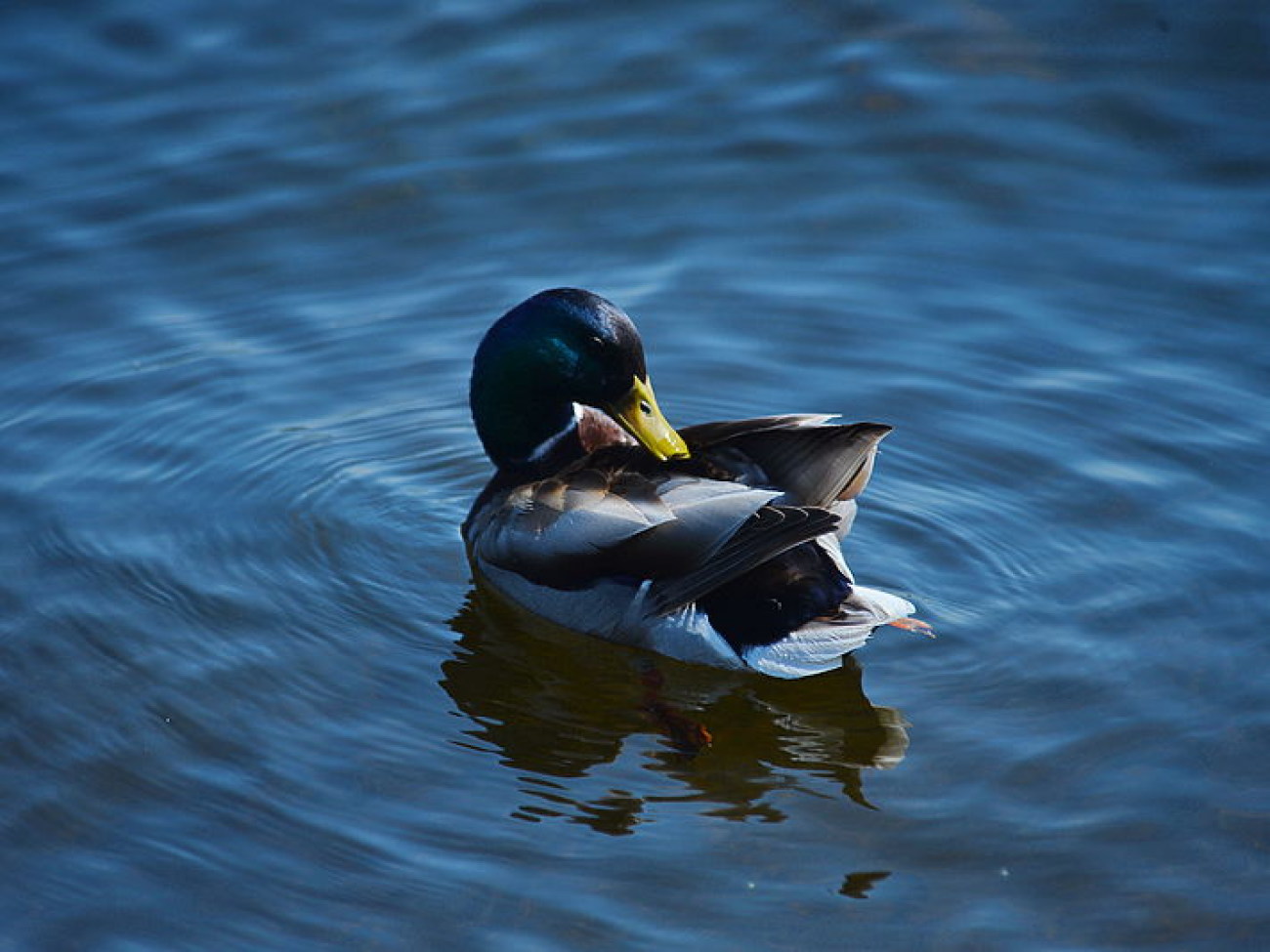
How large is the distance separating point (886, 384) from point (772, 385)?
18.0 inches

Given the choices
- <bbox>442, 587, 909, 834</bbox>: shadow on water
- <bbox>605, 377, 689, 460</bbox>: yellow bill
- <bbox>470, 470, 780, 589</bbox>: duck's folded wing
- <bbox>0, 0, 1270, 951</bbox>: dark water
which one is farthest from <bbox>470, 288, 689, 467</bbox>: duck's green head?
<bbox>442, 587, 909, 834</bbox>: shadow on water

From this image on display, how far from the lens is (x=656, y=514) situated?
19.2 feet

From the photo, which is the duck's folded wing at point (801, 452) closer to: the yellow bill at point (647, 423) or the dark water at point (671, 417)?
the yellow bill at point (647, 423)

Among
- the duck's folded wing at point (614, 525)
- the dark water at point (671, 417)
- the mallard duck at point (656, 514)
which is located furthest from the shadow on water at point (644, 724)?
the duck's folded wing at point (614, 525)

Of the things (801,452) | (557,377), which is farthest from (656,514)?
(557,377)

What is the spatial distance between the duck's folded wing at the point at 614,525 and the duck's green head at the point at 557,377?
0.28 m

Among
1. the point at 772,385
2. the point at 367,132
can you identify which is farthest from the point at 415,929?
the point at 367,132

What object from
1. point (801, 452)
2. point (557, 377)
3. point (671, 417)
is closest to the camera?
point (801, 452)

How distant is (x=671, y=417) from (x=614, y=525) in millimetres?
1677

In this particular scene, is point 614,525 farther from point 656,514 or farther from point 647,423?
point 647,423

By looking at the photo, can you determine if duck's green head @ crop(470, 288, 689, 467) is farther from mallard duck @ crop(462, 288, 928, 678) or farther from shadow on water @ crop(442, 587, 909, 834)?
shadow on water @ crop(442, 587, 909, 834)

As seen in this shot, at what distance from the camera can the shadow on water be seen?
541cm

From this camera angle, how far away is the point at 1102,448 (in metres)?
7.09

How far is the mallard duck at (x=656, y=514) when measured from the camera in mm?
5727
